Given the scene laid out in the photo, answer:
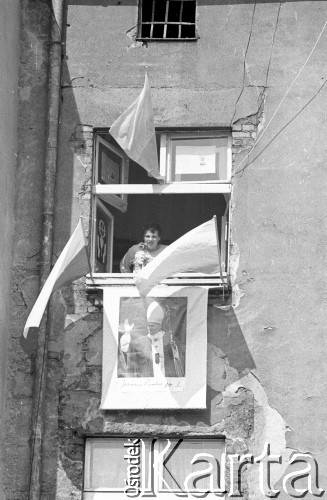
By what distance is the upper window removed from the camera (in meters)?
15.3

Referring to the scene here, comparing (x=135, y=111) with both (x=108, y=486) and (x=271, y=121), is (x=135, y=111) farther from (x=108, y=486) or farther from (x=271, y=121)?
(x=108, y=486)

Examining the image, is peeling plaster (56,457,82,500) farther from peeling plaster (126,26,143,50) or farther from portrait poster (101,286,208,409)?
peeling plaster (126,26,143,50)

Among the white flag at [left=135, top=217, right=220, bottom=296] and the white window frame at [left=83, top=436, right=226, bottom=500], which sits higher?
the white flag at [left=135, top=217, right=220, bottom=296]

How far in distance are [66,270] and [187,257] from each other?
114cm

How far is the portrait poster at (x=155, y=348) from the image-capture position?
1398cm

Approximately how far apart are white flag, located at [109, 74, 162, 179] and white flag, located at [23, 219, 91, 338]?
89 cm

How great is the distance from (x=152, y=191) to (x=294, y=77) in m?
1.83

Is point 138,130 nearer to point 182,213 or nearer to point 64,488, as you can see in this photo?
point 182,213

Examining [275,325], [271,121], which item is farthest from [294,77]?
[275,325]

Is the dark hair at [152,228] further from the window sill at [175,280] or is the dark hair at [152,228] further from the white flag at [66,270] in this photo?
the white flag at [66,270]

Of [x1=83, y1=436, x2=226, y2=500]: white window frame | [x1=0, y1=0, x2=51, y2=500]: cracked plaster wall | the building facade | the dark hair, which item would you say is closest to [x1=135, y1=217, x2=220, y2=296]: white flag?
the building facade

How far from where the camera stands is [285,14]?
15.1 m

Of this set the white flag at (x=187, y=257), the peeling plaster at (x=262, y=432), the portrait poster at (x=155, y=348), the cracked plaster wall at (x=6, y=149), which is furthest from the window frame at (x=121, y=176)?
the peeling plaster at (x=262, y=432)

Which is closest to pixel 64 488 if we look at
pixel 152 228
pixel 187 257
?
pixel 187 257
